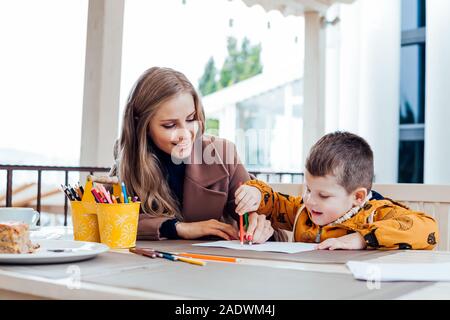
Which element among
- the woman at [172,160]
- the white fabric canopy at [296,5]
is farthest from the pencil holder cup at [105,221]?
the white fabric canopy at [296,5]

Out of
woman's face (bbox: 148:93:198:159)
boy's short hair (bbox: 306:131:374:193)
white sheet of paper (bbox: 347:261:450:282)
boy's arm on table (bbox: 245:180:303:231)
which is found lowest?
white sheet of paper (bbox: 347:261:450:282)

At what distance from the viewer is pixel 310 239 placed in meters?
1.54

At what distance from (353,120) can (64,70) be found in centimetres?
348

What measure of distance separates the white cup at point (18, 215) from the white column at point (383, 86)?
2.99 metres

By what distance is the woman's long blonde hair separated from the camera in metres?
1.59

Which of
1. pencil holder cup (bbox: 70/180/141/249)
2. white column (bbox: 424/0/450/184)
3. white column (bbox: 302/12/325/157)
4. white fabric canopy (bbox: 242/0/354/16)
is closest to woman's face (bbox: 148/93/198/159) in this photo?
pencil holder cup (bbox: 70/180/141/249)

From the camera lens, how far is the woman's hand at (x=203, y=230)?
4.89 ft

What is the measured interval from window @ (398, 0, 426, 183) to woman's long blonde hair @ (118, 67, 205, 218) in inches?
113

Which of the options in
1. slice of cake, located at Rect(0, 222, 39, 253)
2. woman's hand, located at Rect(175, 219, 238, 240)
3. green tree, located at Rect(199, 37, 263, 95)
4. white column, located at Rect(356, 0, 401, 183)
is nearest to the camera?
slice of cake, located at Rect(0, 222, 39, 253)

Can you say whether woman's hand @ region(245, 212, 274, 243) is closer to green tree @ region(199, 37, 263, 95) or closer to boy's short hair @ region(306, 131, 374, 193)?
boy's short hair @ region(306, 131, 374, 193)

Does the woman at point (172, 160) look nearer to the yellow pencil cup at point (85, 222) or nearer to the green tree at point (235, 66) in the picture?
the yellow pencil cup at point (85, 222)

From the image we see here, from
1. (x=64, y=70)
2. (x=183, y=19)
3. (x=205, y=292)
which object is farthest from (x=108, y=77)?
(x=183, y=19)

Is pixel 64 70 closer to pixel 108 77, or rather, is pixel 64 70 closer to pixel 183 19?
pixel 108 77
